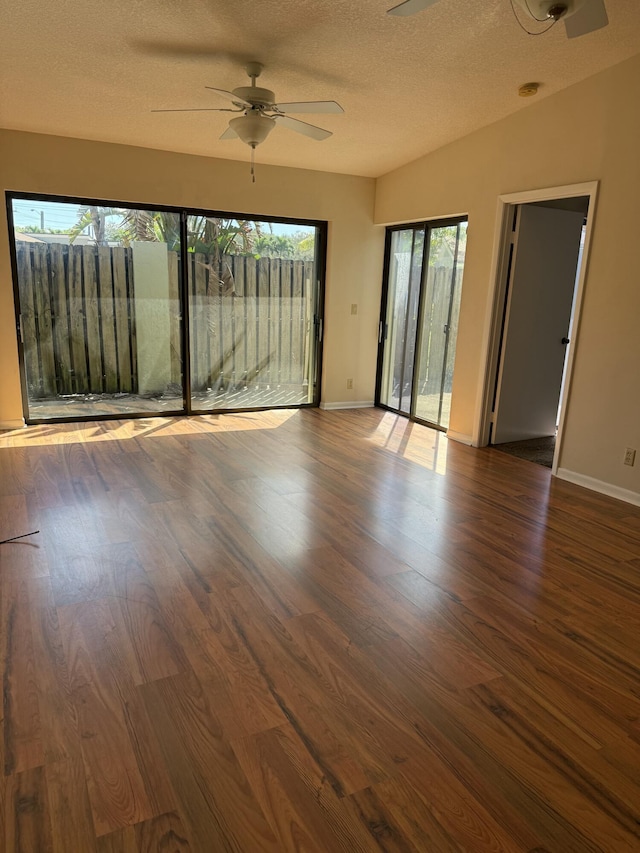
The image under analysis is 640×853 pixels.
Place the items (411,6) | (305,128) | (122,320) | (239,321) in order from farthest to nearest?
(239,321) < (122,320) < (305,128) < (411,6)

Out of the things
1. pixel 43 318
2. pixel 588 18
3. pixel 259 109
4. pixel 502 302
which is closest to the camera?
pixel 588 18

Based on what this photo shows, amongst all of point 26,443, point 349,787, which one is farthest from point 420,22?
point 26,443

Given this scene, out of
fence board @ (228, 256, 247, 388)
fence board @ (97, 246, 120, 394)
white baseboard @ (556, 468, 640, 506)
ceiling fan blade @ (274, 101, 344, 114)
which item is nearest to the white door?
white baseboard @ (556, 468, 640, 506)

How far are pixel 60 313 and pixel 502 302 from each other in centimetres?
423

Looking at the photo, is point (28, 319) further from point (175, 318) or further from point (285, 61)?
point (285, 61)

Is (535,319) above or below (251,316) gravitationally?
above

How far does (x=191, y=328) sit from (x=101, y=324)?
2.98ft

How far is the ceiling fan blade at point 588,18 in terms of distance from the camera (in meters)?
2.33

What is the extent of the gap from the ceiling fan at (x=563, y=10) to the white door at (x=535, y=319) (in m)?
2.62

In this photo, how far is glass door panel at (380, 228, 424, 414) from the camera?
634cm

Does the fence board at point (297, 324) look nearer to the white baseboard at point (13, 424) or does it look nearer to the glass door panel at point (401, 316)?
Result: the glass door panel at point (401, 316)

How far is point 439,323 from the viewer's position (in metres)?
5.97

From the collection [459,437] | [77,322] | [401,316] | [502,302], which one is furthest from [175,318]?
[502,302]

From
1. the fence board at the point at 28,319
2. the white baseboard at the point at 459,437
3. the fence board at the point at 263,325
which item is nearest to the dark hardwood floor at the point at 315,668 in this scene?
the white baseboard at the point at 459,437
